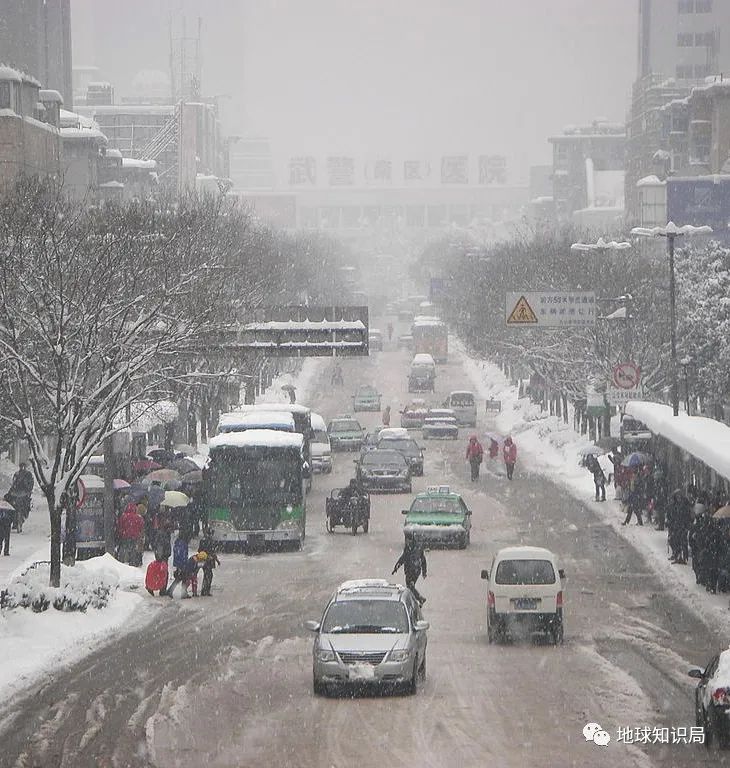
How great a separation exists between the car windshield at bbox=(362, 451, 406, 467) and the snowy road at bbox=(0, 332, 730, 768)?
17.7m

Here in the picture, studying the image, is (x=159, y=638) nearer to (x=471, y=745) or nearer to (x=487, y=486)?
(x=471, y=745)

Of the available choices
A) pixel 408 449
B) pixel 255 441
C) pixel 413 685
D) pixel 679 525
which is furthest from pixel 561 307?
pixel 413 685

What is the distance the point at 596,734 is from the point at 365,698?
3.86 meters

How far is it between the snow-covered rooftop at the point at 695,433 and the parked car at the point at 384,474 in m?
Answer: 10.5

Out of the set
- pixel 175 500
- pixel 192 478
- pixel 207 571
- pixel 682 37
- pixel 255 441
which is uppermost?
pixel 682 37

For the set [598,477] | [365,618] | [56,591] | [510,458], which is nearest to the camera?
[365,618]

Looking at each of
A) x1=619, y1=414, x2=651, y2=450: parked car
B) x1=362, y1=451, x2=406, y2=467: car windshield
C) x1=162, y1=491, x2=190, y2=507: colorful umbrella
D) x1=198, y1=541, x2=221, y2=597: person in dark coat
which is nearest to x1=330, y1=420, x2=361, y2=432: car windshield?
x1=362, y1=451, x2=406, y2=467: car windshield

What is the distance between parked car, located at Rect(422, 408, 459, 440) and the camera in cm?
7744

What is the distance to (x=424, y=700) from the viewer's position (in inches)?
843

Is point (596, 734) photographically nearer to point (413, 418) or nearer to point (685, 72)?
point (413, 418)

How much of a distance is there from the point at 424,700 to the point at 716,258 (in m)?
49.7

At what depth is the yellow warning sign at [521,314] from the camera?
48.4 m

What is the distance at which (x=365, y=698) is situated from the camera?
21.6m

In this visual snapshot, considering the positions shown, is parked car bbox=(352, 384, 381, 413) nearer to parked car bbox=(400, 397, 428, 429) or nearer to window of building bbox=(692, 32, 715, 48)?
parked car bbox=(400, 397, 428, 429)
